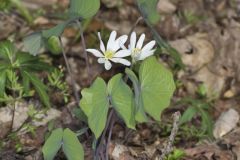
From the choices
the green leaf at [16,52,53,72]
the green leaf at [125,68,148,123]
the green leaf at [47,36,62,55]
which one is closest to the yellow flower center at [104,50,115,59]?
the green leaf at [125,68,148,123]

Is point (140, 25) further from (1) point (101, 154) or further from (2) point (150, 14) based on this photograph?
(1) point (101, 154)

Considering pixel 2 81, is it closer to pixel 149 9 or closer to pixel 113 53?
pixel 113 53

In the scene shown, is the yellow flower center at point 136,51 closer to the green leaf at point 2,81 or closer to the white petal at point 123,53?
the white petal at point 123,53

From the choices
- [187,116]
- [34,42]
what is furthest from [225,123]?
[34,42]

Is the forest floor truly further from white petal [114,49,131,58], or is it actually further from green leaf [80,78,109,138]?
green leaf [80,78,109,138]

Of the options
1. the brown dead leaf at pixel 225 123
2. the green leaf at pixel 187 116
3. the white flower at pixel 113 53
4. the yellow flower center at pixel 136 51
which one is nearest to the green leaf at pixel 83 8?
the white flower at pixel 113 53

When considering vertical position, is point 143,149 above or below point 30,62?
below

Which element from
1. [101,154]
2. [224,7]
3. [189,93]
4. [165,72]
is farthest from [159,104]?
[224,7]
